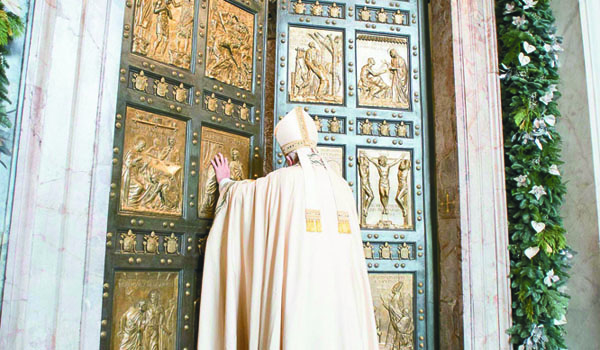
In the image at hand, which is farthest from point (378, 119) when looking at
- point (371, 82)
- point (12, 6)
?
point (12, 6)

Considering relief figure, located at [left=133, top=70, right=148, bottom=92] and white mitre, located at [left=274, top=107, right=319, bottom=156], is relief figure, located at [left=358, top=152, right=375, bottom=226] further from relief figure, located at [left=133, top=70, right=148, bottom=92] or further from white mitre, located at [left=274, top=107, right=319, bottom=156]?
relief figure, located at [left=133, top=70, right=148, bottom=92]

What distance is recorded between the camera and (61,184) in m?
3.33

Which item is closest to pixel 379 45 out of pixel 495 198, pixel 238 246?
pixel 495 198

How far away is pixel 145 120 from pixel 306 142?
1.13 meters

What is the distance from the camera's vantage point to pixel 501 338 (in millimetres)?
4738

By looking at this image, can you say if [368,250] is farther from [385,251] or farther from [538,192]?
[538,192]

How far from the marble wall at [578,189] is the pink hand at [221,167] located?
9.71 ft

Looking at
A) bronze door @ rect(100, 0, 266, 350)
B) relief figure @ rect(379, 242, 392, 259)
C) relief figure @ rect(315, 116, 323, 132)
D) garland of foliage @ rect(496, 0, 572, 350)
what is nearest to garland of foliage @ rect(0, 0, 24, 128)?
bronze door @ rect(100, 0, 266, 350)

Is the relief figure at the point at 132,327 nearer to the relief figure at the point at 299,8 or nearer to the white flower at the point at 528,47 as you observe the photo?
the relief figure at the point at 299,8

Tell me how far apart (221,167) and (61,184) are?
1.26 meters

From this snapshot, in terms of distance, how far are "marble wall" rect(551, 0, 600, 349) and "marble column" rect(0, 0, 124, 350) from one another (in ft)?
12.5

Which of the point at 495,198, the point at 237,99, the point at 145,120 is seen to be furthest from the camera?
the point at 495,198

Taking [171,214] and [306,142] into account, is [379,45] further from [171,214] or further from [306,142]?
[171,214]

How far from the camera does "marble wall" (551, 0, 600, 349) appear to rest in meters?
4.76
